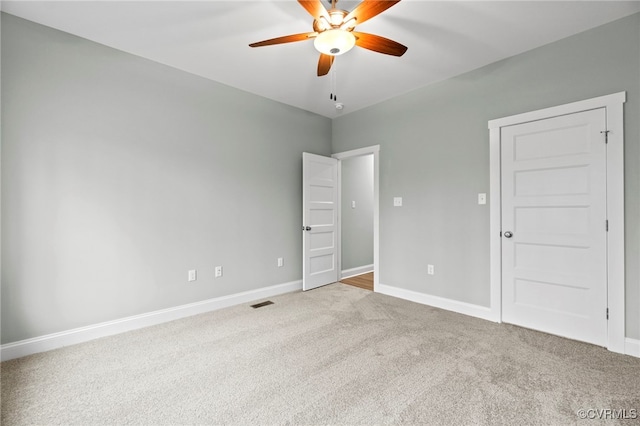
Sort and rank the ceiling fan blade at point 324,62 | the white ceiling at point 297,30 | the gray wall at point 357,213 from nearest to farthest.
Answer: the white ceiling at point 297,30, the ceiling fan blade at point 324,62, the gray wall at point 357,213

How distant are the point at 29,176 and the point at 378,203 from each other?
3.70 metres

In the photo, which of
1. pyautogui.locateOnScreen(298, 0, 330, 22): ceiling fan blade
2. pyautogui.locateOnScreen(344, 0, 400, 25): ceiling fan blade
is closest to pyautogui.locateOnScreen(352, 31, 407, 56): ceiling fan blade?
pyautogui.locateOnScreen(344, 0, 400, 25): ceiling fan blade

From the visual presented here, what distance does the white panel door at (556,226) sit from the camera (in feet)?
8.22

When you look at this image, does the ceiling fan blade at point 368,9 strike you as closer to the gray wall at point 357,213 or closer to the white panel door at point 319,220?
the white panel door at point 319,220

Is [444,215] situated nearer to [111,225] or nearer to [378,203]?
[378,203]

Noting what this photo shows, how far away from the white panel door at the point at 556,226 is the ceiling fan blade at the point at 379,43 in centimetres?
163

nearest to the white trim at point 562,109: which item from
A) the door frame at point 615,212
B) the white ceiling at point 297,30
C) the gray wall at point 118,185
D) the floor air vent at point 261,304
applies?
the door frame at point 615,212

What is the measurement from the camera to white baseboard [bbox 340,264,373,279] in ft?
16.6

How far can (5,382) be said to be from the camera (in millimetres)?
1984

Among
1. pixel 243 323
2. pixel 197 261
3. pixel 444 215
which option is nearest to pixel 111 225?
pixel 197 261

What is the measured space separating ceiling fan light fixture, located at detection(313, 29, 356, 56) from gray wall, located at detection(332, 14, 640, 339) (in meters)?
1.94

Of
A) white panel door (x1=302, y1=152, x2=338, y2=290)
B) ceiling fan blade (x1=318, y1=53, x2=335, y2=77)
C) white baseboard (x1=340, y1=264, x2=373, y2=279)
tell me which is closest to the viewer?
ceiling fan blade (x1=318, y1=53, x2=335, y2=77)

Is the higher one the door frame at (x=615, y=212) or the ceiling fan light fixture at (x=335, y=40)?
the ceiling fan light fixture at (x=335, y=40)

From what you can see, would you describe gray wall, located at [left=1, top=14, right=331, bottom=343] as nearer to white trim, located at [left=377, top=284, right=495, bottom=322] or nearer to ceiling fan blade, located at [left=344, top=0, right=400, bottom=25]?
white trim, located at [left=377, top=284, right=495, bottom=322]
